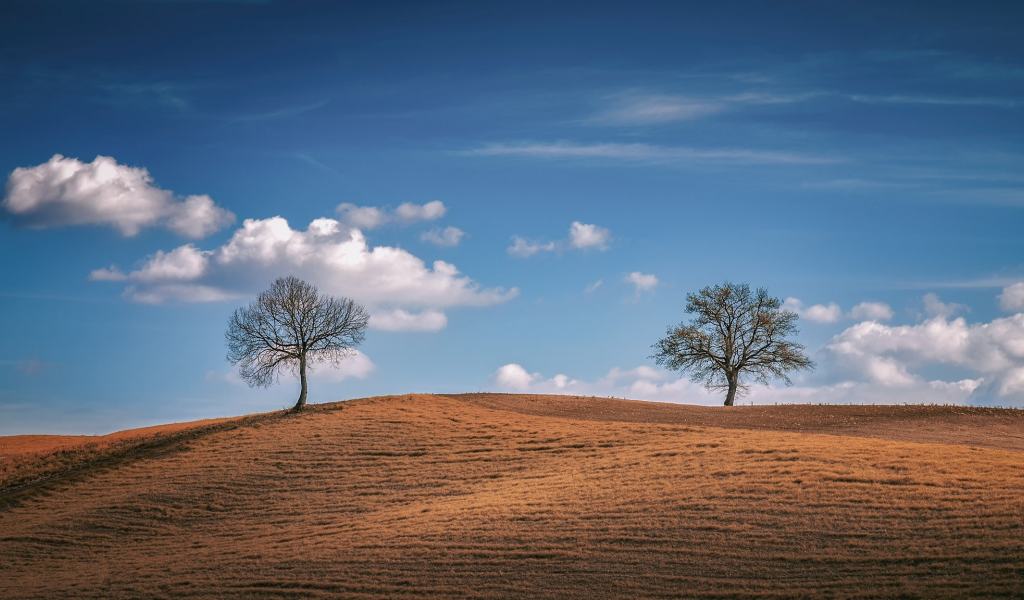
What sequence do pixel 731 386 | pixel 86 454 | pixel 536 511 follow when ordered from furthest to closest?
pixel 731 386, pixel 86 454, pixel 536 511

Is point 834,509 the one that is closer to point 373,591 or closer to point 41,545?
point 373,591

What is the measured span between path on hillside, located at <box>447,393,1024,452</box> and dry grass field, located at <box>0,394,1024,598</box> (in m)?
0.30

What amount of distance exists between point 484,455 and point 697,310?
83.8 feet

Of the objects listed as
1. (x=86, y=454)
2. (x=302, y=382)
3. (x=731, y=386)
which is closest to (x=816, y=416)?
(x=731, y=386)

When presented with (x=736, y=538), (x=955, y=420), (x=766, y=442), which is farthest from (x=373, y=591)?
(x=955, y=420)

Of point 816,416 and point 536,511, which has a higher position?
point 816,416

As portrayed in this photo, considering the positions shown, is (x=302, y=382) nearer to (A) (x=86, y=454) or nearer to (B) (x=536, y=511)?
(A) (x=86, y=454)

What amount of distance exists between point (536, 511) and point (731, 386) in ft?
102

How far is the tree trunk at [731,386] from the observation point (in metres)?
47.4

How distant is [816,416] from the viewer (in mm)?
36375

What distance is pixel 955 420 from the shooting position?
3372 cm

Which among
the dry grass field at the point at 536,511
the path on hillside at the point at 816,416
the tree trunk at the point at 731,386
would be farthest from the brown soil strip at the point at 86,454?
the tree trunk at the point at 731,386

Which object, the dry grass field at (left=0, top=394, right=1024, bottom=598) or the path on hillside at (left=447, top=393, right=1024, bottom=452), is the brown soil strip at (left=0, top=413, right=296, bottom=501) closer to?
the dry grass field at (left=0, top=394, right=1024, bottom=598)

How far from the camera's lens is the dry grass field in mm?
15828
